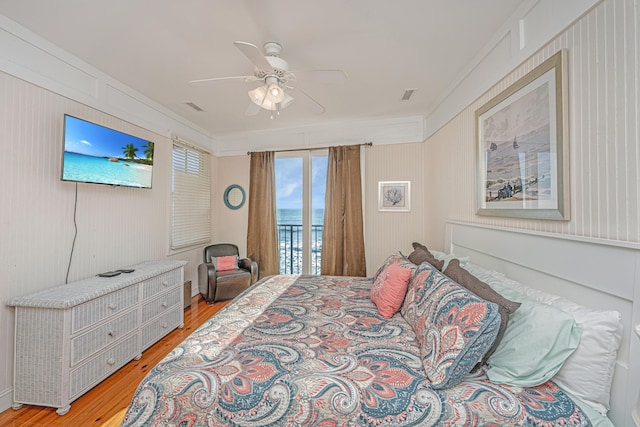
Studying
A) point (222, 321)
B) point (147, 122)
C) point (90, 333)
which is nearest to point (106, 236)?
point (90, 333)

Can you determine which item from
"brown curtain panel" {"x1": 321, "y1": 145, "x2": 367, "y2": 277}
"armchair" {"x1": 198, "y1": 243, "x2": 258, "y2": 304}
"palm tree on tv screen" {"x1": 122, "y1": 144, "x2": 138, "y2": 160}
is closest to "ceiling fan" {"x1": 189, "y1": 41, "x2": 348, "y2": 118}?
"palm tree on tv screen" {"x1": 122, "y1": 144, "x2": 138, "y2": 160}

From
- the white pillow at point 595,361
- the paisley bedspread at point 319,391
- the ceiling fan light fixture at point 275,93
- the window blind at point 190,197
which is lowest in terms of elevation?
the paisley bedspread at point 319,391

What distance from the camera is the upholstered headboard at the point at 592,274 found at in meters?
1.00

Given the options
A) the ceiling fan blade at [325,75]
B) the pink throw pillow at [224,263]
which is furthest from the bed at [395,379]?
the pink throw pillow at [224,263]

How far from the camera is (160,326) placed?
2729mm

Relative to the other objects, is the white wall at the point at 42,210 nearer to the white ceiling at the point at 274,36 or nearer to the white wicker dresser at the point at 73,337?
the white wicker dresser at the point at 73,337

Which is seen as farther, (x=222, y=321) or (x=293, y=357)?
(x=222, y=321)

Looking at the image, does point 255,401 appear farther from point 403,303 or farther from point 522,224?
point 522,224

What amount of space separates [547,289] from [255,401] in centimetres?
→ 158

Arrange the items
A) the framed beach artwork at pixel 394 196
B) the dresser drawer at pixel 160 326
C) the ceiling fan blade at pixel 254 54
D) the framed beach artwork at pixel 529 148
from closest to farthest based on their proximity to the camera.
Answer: the framed beach artwork at pixel 529 148, the ceiling fan blade at pixel 254 54, the dresser drawer at pixel 160 326, the framed beach artwork at pixel 394 196

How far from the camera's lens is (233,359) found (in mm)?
1277

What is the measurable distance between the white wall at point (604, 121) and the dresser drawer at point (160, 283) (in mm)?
3148

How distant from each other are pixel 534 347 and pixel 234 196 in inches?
170

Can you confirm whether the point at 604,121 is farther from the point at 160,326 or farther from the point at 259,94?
the point at 160,326
